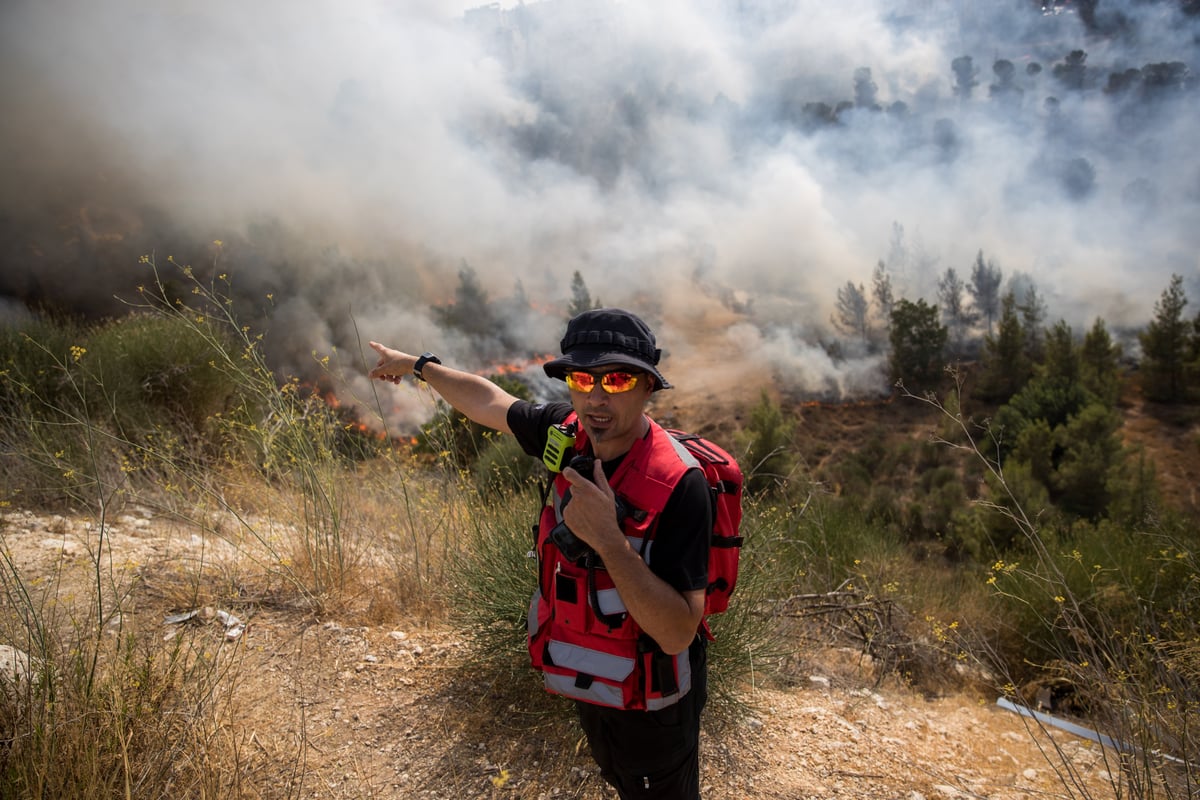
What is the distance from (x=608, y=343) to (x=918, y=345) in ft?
120

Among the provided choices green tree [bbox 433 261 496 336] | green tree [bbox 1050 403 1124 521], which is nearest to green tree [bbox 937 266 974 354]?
green tree [bbox 1050 403 1124 521]

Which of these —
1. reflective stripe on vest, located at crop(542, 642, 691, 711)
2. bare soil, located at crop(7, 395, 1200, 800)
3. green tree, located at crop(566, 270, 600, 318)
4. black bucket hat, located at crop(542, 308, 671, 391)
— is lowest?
green tree, located at crop(566, 270, 600, 318)

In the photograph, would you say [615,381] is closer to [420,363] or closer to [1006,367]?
[420,363]

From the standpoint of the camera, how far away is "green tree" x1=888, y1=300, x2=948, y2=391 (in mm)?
33656

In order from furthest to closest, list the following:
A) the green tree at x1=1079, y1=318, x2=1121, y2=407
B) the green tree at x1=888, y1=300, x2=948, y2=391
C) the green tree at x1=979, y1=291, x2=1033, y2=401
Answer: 1. the green tree at x1=888, y1=300, x2=948, y2=391
2. the green tree at x1=979, y1=291, x2=1033, y2=401
3. the green tree at x1=1079, y1=318, x2=1121, y2=407

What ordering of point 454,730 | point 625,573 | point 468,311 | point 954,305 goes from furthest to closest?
point 954,305 → point 468,311 → point 454,730 → point 625,573

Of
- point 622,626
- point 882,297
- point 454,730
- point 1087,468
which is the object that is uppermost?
point 622,626

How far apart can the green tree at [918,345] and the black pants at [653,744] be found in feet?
116

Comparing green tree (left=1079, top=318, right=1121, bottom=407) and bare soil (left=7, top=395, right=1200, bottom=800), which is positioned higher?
bare soil (left=7, top=395, right=1200, bottom=800)

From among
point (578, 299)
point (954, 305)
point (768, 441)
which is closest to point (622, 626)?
point (768, 441)

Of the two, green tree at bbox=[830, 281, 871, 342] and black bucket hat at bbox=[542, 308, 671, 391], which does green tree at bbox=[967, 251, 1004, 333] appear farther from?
black bucket hat at bbox=[542, 308, 671, 391]

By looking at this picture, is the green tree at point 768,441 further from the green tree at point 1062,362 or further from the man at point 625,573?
the green tree at point 1062,362

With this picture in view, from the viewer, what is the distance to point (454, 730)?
2.41 m

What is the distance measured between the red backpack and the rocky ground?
1.05 m
